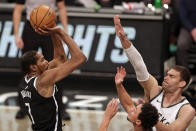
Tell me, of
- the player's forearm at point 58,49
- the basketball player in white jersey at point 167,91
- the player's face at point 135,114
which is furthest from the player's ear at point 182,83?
the player's forearm at point 58,49

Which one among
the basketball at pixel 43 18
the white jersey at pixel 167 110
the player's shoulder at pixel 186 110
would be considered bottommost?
the white jersey at pixel 167 110

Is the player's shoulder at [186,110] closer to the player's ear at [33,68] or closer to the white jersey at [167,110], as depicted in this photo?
the white jersey at [167,110]

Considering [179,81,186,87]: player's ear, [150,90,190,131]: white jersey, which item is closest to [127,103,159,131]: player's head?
[150,90,190,131]: white jersey

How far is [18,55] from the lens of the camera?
11617 mm

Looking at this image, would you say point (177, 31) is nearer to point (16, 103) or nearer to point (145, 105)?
point (16, 103)

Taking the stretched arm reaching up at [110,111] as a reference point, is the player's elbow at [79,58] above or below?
above

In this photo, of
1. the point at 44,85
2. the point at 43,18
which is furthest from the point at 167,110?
the point at 43,18

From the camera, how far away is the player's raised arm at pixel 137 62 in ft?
21.1

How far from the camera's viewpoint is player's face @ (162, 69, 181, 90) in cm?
659

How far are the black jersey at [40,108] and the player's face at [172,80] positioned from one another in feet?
3.97

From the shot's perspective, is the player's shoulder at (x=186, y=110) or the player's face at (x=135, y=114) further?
the player's shoulder at (x=186, y=110)

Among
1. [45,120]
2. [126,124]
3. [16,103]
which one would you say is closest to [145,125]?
[45,120]

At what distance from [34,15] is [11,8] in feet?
16.2

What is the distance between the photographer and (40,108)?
255 inches
